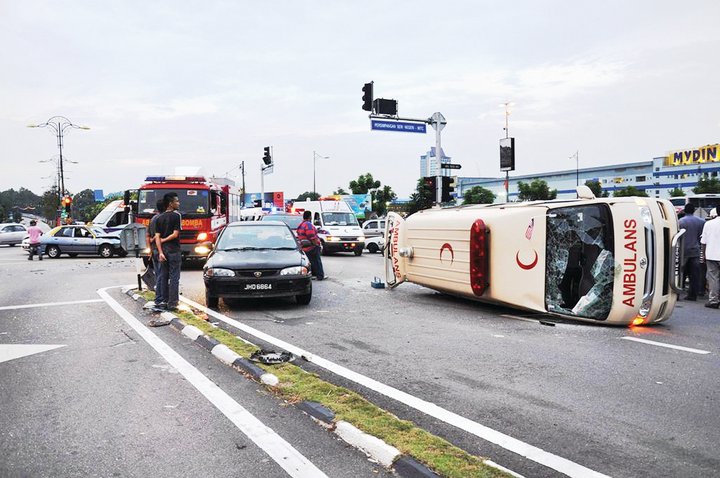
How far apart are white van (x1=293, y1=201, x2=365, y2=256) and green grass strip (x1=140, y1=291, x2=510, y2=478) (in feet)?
56.5

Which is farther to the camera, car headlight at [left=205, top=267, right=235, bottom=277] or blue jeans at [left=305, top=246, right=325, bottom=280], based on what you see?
blue jeans at [left=305, top=246, right=325, bottom=280]

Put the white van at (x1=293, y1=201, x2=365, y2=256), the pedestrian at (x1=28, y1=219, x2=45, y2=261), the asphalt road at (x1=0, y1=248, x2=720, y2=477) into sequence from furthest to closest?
the pedestrian at (x1=28, y1=219, x2=45, y2=261) < the white van at (x1=293, y1=201, x2=365, y2=256) < the asphalt road at (x1=0, y1=248, x2=720, y2=477)

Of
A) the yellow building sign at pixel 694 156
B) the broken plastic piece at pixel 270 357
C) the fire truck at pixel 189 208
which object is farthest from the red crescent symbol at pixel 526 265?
the yellow building sign at pixel 694 156

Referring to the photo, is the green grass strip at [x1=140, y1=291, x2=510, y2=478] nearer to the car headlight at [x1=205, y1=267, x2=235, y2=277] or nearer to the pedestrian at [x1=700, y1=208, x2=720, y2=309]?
the car headlight at [x1=205, y1=267, x2=235, y2=277]

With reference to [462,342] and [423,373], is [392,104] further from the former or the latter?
[423,373]

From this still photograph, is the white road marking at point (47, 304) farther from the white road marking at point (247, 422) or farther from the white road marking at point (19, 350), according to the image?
the white road marking at point (247, 422)

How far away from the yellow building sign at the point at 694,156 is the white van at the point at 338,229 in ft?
275

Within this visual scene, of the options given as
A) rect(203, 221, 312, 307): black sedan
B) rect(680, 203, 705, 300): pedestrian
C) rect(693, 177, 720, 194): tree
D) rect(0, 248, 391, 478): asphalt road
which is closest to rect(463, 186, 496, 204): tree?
rect(693, 177, 720, 194): tree

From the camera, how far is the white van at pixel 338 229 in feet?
76.3

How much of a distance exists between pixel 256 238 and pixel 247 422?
6687 mm

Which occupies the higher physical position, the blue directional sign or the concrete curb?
the blue directional sign

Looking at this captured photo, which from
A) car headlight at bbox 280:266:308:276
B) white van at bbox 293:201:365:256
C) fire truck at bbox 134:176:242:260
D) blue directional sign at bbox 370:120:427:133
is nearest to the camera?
car headlight at bbox 280:266:308:276

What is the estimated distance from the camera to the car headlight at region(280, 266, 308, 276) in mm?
9508

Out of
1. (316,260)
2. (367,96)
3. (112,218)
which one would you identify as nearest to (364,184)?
(112,218)
